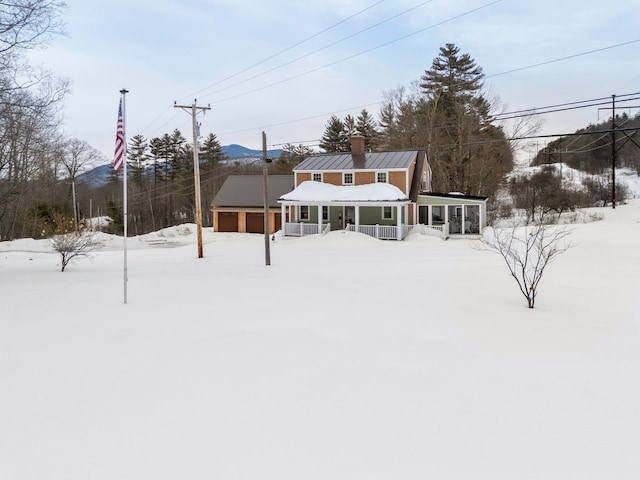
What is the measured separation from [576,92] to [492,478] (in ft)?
109

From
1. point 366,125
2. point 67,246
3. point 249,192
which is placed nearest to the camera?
point 67,246

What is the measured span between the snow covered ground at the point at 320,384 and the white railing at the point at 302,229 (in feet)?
55.7

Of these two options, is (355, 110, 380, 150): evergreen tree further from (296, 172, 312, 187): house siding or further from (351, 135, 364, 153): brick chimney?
(296, 172, 312, 187): house siding

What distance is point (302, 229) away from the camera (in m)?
27.9

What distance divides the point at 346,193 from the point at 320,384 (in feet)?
76.1

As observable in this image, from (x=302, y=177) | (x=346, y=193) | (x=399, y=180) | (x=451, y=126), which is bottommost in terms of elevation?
(x=346, y=193)

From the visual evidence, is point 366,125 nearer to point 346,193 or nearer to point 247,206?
point 247,206

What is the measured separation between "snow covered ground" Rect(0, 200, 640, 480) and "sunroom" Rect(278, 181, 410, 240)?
15642 mm

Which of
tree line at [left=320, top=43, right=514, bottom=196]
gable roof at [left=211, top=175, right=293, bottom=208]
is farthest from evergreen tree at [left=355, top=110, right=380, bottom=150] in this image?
gable roof at [left=211, top=175, right=293, bottom=208]

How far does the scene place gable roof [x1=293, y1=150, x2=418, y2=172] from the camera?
2855 centimetres

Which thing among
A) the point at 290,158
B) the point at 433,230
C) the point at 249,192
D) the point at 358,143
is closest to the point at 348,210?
the point at 358,143

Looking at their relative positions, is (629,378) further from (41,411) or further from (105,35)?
(105,35)

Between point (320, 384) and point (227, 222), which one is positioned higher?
point (227, 222)

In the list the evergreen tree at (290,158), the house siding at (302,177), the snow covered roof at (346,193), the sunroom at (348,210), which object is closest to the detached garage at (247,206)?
the house siding at (302,177)
